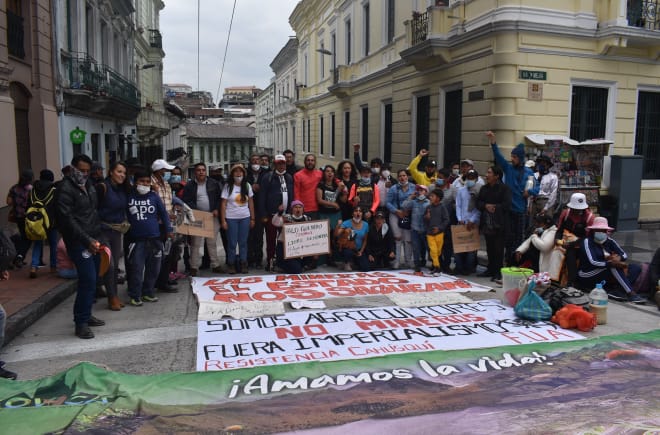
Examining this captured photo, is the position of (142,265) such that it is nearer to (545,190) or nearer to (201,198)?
(201,198)

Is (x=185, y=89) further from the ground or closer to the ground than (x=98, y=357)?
further from the ground

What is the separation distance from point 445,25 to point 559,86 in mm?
3472

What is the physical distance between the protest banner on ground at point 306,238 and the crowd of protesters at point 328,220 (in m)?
0.20

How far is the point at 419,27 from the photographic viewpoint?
15008mm

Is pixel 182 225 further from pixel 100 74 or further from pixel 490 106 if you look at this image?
pixel 100 74

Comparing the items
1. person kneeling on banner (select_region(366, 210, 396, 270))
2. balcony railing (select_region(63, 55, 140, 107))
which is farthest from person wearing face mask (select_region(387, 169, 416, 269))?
balcony railing (select_region(63, 55, 140, 107))

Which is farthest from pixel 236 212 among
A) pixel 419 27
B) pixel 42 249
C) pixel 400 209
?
pixel 419 27

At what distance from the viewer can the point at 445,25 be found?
1373 cm

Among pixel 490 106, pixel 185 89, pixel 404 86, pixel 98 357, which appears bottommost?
pixel 98 357

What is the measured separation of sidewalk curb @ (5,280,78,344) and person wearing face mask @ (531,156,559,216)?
7.44 metres

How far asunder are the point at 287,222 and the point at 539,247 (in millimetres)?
3873

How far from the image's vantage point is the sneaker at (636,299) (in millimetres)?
7047

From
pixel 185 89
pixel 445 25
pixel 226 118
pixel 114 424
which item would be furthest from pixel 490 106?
pixel 185 89

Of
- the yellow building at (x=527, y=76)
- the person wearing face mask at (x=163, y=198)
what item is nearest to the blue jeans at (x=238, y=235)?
the person wearing face mask at (x=163, y=198)
